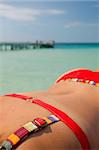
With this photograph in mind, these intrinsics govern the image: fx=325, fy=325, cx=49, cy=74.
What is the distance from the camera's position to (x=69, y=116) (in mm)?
1021

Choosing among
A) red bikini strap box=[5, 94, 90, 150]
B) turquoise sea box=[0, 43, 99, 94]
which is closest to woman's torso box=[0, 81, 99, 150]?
red bikini strap box=[5, 94, 90, 150]

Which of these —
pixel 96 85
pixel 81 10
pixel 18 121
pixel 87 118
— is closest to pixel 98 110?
pixel 87 118

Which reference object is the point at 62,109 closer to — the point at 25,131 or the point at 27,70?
the point at 25,131

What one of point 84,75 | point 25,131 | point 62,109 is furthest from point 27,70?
point 25,131

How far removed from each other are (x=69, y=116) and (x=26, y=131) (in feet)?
0.53

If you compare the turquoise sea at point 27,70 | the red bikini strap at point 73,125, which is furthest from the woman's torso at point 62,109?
the turquoise sea at point 27,70

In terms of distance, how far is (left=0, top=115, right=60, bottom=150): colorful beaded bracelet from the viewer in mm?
891

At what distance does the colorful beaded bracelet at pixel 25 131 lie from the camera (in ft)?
2.92

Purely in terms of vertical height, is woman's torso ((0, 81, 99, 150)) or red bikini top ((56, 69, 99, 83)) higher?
red bikini top ((56, 69, 99, 83))

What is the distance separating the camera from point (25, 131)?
36.5 inches

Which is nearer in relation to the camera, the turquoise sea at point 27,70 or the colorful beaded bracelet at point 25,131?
A: the colorful beaded bracelet at point 25,131

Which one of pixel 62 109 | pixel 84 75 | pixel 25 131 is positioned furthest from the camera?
pixel 84 75

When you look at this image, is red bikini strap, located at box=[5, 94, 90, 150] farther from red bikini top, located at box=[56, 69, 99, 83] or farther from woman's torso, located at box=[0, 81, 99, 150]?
red bikini top, located at box=[56, 69, 99, 83]

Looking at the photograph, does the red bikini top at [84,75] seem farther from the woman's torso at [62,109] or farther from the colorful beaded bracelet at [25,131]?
the colorful beaded bracelet at [25,131]
